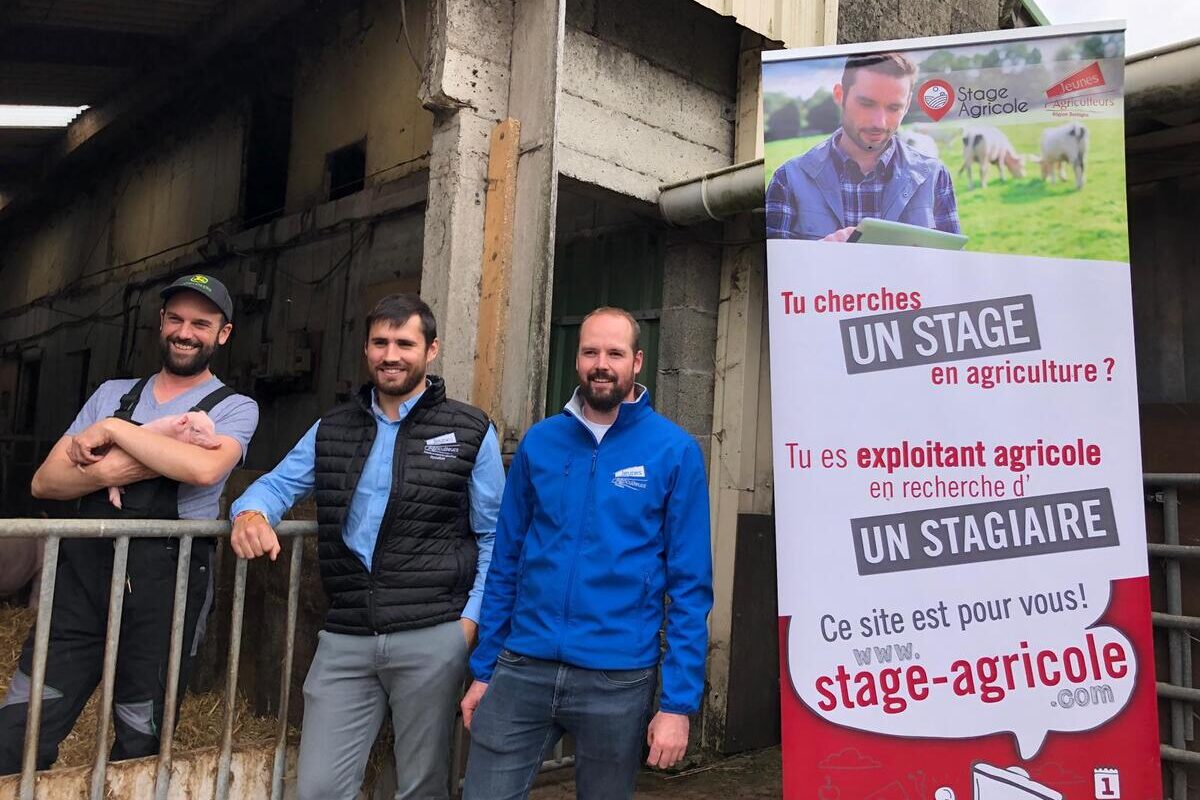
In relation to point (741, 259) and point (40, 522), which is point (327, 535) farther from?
point (741, 259)

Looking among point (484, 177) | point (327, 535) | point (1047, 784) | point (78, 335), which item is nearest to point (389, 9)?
point (484, 177)

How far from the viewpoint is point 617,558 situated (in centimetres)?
258

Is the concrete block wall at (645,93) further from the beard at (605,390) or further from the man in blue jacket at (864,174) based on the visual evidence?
the beard at (605,390)

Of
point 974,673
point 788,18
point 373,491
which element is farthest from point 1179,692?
point 788,18

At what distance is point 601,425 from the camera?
2.76 metres

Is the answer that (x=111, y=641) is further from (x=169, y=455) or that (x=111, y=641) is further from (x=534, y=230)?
(x=534, y=230)

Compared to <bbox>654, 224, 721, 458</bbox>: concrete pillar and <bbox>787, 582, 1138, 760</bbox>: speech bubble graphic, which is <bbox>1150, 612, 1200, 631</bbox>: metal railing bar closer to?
<bbox>787, 582, 1138, 760</bbox>: speech bubble graphic

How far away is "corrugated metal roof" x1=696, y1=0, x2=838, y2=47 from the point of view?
5.47 meters

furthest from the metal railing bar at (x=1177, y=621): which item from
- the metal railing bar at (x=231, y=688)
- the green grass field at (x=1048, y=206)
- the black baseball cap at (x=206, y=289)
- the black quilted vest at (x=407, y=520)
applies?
the black baseball cap at (x=206, y=289)

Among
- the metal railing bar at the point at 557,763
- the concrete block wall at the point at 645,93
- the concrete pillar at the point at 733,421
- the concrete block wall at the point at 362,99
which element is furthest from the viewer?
the concrete block wall at the point at 362,99

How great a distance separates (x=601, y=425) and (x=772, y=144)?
117cm

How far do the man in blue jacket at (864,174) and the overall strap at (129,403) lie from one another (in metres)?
2.15

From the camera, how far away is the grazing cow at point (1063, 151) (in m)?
2.87

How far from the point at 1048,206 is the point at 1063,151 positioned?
0.19 m
